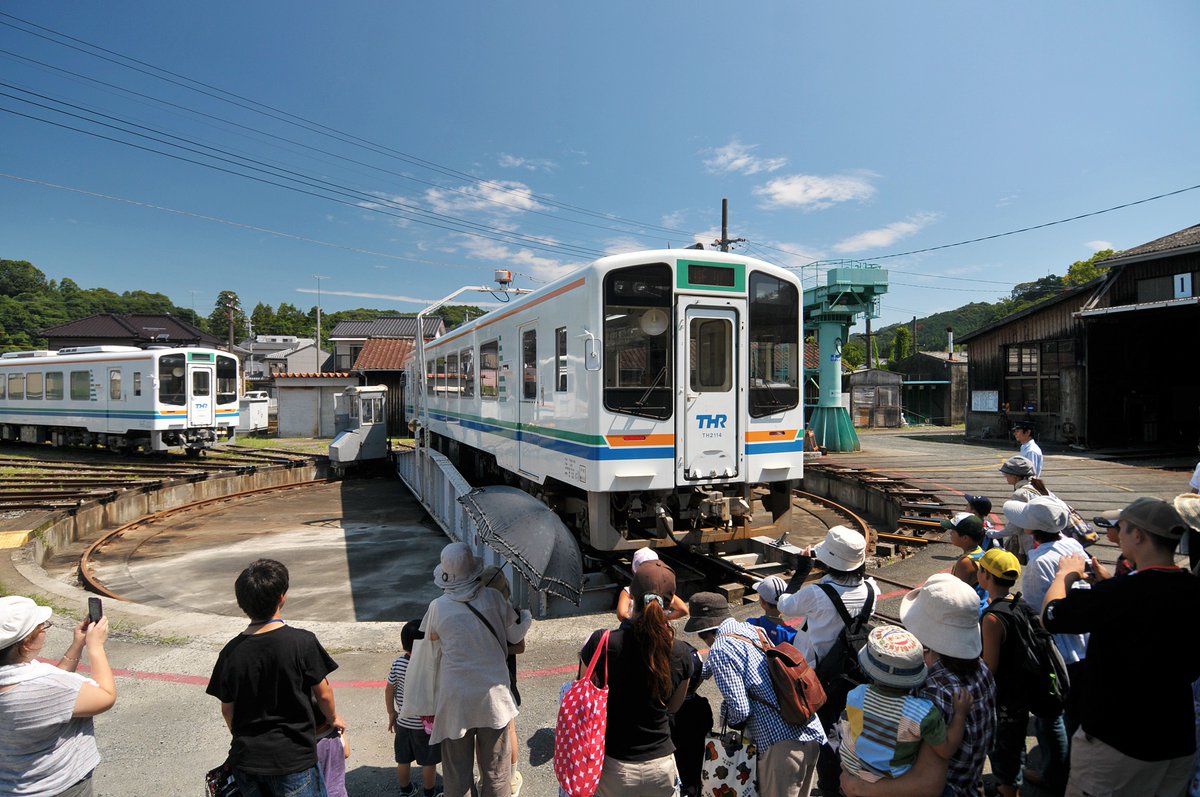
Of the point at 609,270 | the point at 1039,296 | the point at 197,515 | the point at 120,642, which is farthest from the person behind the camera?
the point at 1039,296

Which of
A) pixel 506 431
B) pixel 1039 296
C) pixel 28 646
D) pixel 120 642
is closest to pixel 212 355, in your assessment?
pixel 506 431

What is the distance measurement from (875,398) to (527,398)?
26.8 m

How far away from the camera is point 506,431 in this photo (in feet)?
30.4

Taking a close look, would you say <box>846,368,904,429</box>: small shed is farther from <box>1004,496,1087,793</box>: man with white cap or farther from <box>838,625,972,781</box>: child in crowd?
<box>838,625,972,781</box>: child in crowd

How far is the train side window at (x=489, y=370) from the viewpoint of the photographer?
9695mm

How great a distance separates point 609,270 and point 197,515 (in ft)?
40.0

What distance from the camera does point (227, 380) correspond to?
64.0 feet

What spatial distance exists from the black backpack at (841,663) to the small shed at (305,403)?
26.9 metres

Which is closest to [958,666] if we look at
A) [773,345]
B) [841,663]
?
[841,663]

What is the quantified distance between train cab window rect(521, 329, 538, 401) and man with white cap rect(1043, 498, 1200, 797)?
6095 mm

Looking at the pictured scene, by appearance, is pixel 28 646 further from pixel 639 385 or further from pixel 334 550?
pixel 334 550

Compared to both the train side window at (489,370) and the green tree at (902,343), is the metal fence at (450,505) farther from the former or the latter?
the green tree at (902,343)

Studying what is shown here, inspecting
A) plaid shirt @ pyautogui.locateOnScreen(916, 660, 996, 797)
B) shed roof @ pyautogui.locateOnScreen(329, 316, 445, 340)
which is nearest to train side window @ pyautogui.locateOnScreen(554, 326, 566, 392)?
plaid shirt @ pyautogui.locateOnScreen(916, 660, 996, 797)

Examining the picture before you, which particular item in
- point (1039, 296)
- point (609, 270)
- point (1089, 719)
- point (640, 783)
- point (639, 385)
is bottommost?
point (640, 783)
